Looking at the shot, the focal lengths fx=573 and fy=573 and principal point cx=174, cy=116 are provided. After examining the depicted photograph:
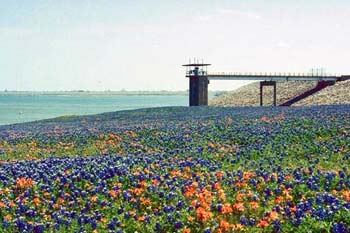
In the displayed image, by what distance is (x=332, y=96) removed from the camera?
199ft

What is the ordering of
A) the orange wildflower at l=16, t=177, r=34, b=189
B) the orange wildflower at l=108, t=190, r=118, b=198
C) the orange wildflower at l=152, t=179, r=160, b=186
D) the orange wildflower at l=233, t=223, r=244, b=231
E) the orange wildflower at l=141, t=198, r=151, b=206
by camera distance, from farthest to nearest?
the orange wildflower at l=16, t=177, r=34, b=189, the orange wildflower at l=152, t=179, r=160, b=186, the orange wildflower at l=108, t=190, r=118, b=198, the orange wildflower at l=141, t=198, r=151, b=206, the orange wildflower at l=233, t=223, r=244, b=231

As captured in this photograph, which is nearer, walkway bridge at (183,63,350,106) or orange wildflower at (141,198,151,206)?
orange wildflower at (141,198,151,206)

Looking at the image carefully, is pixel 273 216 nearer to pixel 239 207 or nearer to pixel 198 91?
pixel 239 207

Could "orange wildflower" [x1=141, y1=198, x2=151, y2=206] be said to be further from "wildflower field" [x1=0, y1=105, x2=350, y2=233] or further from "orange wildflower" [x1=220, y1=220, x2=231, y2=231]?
"orange wildflower" [x1=220, y1=220, x2=231, y2=231]

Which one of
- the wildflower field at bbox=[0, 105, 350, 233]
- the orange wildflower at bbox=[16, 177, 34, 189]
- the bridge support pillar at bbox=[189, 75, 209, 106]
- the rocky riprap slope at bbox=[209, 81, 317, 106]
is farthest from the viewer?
the rocky riprap slope at bbox=[209, 81, 317, 106]

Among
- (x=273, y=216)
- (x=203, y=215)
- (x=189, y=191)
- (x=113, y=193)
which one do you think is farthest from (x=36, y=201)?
(x=273, y=216)

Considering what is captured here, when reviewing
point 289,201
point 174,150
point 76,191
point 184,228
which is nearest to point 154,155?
point 174,150

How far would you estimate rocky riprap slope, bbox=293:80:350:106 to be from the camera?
56.5 meters

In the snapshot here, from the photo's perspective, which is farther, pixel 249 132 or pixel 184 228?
pixel 249 132

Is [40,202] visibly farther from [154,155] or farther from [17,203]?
[154,155]

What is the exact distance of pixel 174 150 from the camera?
1570 centimetres

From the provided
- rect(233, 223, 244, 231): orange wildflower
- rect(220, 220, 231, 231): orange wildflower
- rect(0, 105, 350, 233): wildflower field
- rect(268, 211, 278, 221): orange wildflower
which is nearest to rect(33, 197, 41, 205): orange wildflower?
rect(0, 105, 350, 233): wildflower field

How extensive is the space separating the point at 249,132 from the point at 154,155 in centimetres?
545

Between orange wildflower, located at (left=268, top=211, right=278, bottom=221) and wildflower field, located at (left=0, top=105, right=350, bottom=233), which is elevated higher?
orange wildflower, located at (left=268, top=211, right=278, bottom=221)
